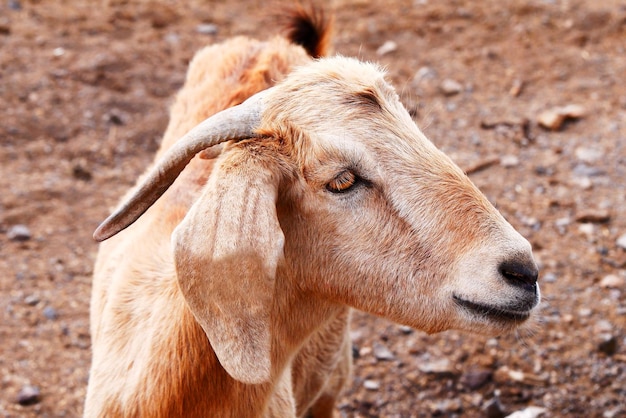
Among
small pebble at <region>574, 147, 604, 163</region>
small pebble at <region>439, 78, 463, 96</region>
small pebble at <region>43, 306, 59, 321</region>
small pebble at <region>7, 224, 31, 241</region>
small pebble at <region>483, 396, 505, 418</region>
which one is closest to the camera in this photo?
small pebble at <region>483, 396, 505, 418</region>

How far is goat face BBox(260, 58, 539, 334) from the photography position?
2.61 meters

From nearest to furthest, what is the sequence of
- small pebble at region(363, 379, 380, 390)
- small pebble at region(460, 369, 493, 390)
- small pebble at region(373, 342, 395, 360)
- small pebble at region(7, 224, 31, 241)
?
small pebble at region(460, 369, 493, 390), small pebble at region(363, 379, 380, 390), small pebble at region(373, 342, 395, 360), small pebble at region(7, 224, 31, 241)

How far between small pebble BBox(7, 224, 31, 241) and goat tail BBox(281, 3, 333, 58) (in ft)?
7.60

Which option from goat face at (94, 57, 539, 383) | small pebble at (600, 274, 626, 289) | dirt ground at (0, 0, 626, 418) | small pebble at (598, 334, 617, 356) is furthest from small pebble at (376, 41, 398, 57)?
goat face at (94, 57, 539, 383)

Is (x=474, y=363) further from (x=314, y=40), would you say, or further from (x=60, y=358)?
(x=60, y=358)

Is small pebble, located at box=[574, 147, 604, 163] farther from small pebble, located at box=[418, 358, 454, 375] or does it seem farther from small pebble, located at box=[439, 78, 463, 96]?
small pebble, located at box=[418, 358, 454, 375]

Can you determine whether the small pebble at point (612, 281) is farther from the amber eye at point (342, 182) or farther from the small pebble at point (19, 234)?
the small pebble at point (19, 234)

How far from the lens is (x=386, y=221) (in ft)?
8.84

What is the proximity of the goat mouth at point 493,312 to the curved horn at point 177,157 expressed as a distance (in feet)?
3.06

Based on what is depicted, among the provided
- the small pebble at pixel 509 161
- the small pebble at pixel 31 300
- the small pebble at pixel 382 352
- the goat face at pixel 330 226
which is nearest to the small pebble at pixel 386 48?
the small pebble at pixel 509 161

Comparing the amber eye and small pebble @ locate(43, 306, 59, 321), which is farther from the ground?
the amber eye

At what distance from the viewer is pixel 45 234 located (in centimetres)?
548

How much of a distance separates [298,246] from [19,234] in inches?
130

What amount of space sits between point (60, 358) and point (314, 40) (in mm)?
2448
